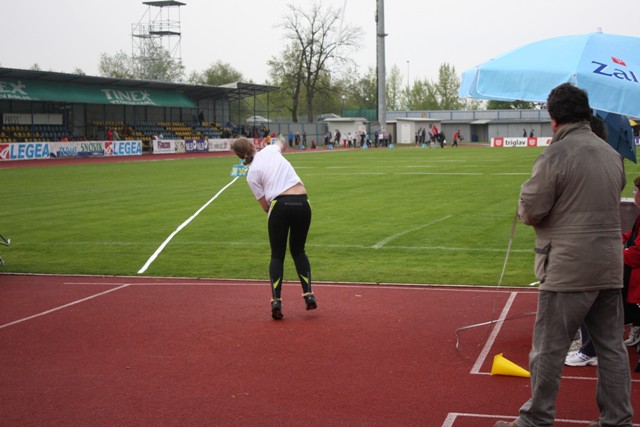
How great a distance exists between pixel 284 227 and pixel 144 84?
54.6 m

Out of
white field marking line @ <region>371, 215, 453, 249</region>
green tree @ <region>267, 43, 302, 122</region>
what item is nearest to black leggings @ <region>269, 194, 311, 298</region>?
white field marking line @ <region>371, 215, 453, 249</region>

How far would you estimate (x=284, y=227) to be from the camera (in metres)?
8.34

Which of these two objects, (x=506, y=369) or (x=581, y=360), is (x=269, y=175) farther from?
(x=581, y=360)

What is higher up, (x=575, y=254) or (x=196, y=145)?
(x=196, y=145)

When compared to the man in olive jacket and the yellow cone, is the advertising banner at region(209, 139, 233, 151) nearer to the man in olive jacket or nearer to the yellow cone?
the yellow cone

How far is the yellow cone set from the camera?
249 inches

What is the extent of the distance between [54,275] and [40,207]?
964 cm

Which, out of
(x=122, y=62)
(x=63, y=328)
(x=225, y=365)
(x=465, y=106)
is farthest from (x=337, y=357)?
(x=465, y=106)

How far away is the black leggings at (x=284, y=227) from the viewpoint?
8258 mm

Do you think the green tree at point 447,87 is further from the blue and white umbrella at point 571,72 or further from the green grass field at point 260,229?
the blue and white umbrella at point 571,72

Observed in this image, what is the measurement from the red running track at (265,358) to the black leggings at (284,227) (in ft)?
1.50

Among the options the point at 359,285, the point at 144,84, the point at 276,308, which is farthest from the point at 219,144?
the point at 276,308

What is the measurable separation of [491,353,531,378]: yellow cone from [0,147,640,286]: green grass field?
3759 millimetres

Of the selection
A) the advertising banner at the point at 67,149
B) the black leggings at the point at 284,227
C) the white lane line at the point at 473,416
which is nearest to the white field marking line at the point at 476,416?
the white lane line at the point at 473,416
